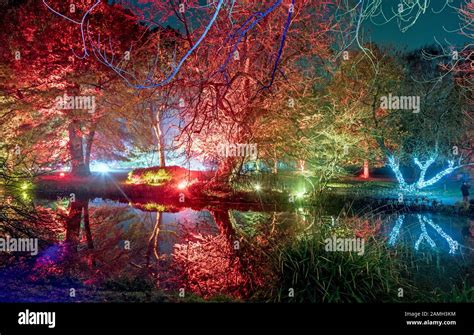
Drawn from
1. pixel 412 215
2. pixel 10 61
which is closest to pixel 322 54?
pixel 412 215

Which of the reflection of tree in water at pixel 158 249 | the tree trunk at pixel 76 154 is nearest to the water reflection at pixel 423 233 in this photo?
the reflection of tree in water at pixel 158 249

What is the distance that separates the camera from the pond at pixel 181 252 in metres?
7.38

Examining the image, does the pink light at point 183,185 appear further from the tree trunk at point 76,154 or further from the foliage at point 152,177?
the tree trunk at point 76,154

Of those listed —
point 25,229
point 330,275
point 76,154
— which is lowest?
point 330,275

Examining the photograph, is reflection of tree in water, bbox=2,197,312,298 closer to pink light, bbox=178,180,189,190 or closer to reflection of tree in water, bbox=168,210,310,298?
reflection of tree in water, bbox=168,210,310,298

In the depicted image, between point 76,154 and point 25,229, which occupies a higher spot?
point 76,154

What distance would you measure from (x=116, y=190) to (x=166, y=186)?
9.76 feet

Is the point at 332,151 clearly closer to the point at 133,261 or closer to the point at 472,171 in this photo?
the point at 133,261

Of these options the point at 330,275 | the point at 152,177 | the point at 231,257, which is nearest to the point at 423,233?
the point at 231,257

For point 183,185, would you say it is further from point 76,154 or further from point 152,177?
point 76,154

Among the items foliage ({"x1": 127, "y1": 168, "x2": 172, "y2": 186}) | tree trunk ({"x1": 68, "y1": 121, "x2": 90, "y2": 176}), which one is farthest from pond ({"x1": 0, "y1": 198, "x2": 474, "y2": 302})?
tree trunk ({"x1": 68, "y1": 121, "x2": 90, "y2": 176})

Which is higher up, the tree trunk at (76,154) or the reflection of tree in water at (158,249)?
the tree trunk at (76,154)

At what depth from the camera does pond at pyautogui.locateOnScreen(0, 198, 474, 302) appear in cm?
738

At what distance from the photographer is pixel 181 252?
1059 centimetres
